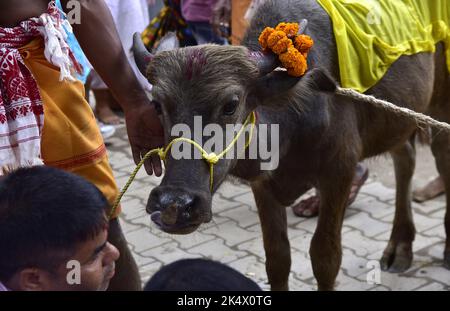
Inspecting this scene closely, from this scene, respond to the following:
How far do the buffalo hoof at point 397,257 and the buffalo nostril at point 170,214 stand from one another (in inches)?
91.0

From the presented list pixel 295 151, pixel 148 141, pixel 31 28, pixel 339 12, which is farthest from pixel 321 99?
pixel 31 28

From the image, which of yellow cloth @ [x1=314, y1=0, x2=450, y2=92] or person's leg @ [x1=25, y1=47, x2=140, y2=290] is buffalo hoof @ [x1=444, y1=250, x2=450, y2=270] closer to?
yellow cloth @ [x1=314, y1=0, x2=450, y2=92]

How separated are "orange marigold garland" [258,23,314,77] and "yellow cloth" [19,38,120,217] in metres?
0.82

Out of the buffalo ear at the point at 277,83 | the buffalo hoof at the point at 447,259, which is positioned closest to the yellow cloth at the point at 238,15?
the buffalo hoof at the point at 447,259

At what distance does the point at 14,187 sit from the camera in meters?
2.26

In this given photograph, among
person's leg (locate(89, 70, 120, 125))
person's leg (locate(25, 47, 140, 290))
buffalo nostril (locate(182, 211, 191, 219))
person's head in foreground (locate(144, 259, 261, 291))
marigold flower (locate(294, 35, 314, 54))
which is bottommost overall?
person's leg (locate(89, 70, 120, 125))

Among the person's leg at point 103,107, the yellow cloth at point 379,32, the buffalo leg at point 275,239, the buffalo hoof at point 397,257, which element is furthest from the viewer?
the person's leg at point 103,107

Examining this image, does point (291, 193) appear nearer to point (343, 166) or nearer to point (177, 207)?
point (343, 166)

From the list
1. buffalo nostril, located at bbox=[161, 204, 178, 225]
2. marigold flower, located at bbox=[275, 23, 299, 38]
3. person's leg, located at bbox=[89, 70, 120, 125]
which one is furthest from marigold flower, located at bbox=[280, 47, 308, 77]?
person's leg, located at bbox=[89, 70, 120, 125]

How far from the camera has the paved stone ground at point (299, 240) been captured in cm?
491

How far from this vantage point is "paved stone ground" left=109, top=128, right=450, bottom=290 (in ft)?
16.1

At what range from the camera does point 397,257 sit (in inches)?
199

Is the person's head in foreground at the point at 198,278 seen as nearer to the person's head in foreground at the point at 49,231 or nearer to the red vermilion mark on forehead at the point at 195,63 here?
the person's head in foreground at the point at 49,231

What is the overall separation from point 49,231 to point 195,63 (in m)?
1.32
